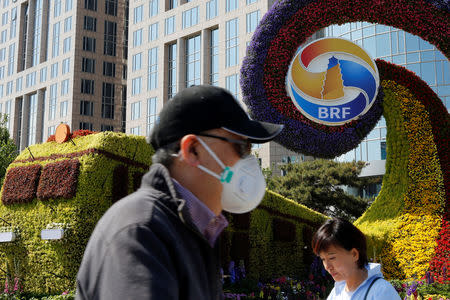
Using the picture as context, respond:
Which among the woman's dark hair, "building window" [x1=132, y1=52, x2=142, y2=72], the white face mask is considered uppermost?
"building window" [x1=132, y1=52, x2=142, y2=72]

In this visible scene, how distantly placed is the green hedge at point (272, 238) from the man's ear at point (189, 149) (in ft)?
34.1

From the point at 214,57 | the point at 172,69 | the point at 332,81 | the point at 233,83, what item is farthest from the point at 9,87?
the point at 332,81

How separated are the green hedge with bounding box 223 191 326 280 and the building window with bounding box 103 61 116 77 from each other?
52.1 metres

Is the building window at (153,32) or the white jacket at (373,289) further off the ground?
the building window at (153,32)

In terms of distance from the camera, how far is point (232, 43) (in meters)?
47.6

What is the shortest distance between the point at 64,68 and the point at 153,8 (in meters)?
14.7

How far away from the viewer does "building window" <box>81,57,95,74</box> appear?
6056 cm

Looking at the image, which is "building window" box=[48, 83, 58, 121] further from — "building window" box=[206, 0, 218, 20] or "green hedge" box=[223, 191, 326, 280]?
"green hedge" box=[223, 191, 326, 280]

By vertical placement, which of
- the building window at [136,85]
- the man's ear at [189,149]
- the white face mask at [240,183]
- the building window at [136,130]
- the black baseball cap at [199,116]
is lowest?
the white face mask at [240,183]

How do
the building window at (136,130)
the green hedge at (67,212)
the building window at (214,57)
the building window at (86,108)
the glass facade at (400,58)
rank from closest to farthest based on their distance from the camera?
1. the green hedge at (67,212)
2. the glass facade at (400,58)
3. the building window at (214,57)
4. the building window at (136,130)
5. the building window at (86,108)

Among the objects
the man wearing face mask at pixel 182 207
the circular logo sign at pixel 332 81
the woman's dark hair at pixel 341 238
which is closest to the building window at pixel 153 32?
the circular logo sign at pixel 332 81

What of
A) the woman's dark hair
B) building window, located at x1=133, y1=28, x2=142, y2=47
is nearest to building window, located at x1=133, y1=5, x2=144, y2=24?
building window, located at x1=133, y1=28, x2=142, y2=47

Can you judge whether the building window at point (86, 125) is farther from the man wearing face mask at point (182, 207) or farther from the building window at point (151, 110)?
the man wearing face mask at point (182, 207)

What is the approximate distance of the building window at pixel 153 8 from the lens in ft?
177
